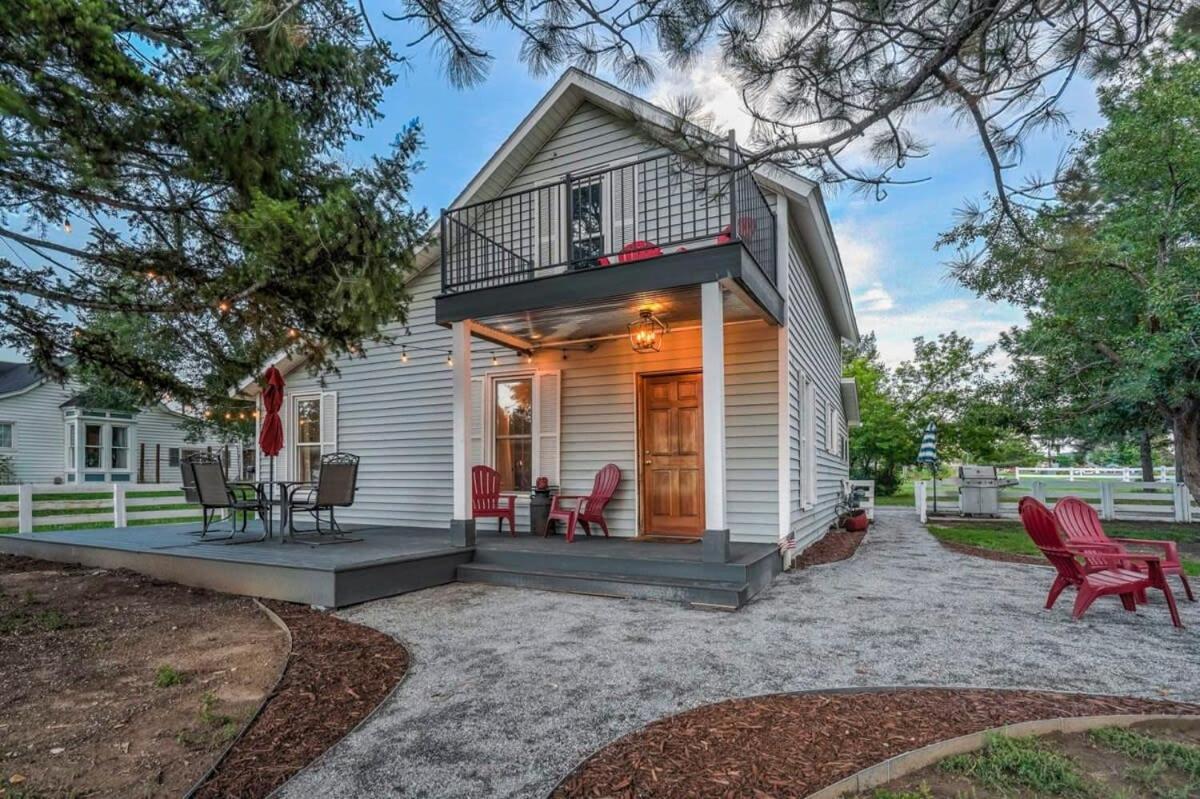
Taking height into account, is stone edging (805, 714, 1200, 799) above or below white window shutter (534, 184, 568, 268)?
below

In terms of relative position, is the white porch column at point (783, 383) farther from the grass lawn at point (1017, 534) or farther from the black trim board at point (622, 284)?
the grass lawn at point (1017, 534)

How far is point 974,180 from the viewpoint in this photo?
3352mm

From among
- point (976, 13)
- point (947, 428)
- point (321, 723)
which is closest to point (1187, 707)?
point (976, 13)

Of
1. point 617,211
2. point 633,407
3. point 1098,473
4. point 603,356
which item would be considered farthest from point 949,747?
point 1098,473

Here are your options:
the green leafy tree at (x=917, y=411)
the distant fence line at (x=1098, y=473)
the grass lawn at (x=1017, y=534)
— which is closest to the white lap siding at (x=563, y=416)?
the grass lawn at (x=1017, y=534)

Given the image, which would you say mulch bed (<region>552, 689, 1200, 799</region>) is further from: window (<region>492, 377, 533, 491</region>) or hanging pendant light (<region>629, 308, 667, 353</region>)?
window (<region>492, 377, 533, 491</region>)

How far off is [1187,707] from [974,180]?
2.83m

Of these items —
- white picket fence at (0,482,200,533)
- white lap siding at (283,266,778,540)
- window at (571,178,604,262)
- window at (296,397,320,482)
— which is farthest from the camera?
window at (296,397,320,482)

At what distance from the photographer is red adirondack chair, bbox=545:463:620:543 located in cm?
668

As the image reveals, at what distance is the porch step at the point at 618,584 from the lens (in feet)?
15.9

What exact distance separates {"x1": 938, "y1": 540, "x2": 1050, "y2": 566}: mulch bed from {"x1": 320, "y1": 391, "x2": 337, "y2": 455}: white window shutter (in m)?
9.34

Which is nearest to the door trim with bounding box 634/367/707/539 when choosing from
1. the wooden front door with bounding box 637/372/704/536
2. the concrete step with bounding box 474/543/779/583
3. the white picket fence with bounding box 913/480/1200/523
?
the wooden front door with bounding box 637/372/704/536

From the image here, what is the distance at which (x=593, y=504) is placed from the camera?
22.4 feet

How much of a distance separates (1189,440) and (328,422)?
15931 mm
